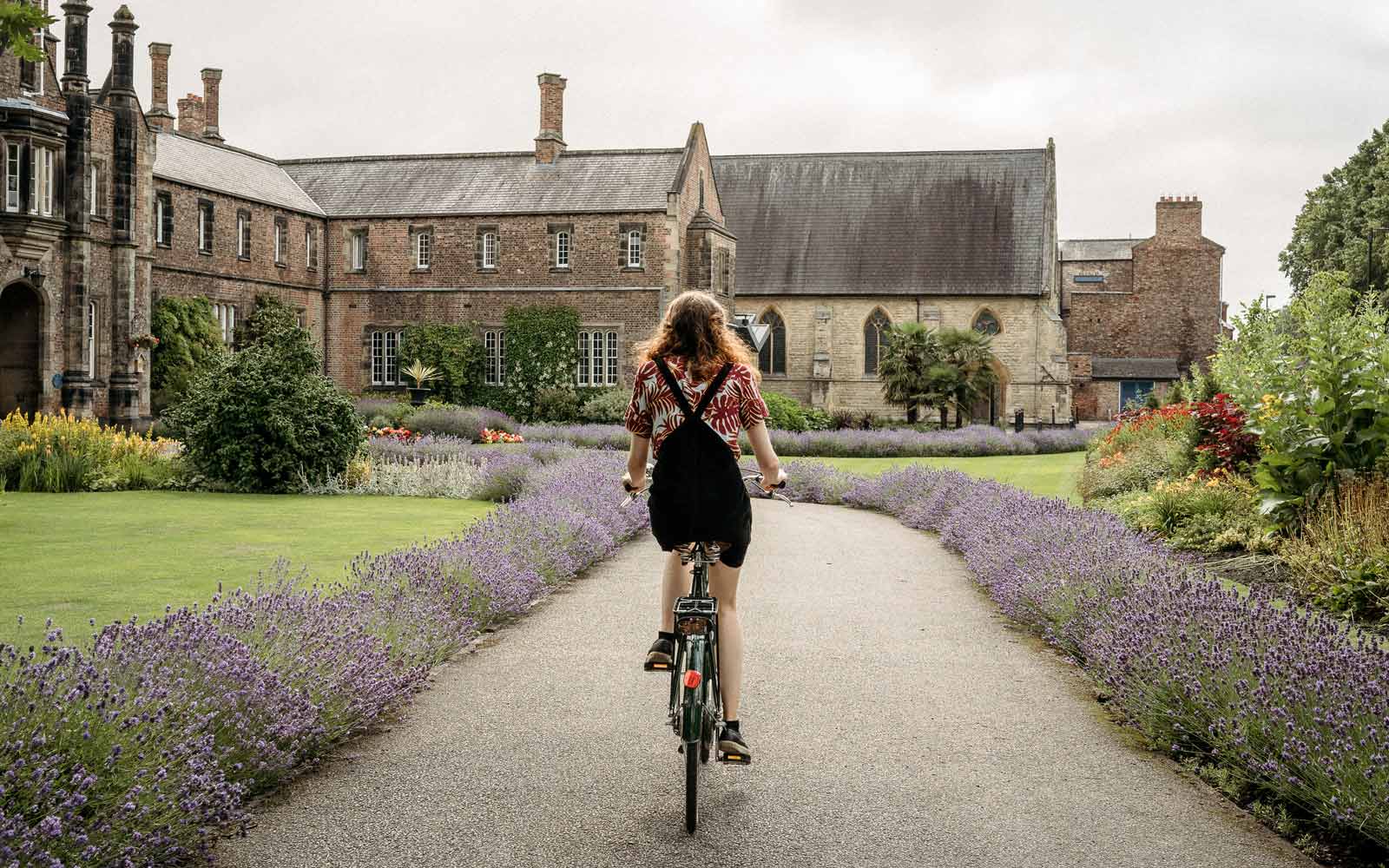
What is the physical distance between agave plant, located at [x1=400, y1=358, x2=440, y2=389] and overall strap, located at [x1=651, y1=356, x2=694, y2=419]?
38308mm

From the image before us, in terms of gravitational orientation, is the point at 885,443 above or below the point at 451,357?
below

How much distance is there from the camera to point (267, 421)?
19.0 meters

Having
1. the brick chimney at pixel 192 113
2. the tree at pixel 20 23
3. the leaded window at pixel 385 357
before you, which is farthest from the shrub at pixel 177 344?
the tree at pixel 20 23

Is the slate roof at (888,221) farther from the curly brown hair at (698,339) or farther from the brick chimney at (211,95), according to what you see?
the curly brown hair at (698,339)

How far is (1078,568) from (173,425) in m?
15.5

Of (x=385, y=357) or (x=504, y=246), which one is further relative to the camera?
(x=385, y=357)

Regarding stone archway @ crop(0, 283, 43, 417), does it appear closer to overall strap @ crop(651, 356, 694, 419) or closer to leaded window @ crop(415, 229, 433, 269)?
leaded window @ crop(415, 229, 433, 269)

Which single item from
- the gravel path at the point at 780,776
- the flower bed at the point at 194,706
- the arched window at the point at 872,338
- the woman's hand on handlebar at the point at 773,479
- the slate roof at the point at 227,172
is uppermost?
the slate roof at the point at 227,172

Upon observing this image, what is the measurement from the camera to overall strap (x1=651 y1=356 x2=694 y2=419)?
5.77m

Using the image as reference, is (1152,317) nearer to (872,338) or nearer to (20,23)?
(872,338)

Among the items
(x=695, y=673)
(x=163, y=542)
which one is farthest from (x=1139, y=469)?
(x=695, y=673)

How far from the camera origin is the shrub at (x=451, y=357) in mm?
44406

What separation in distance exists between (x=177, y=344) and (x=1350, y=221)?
4488 centimetres

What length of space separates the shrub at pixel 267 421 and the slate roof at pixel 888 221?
3640 centimetres
